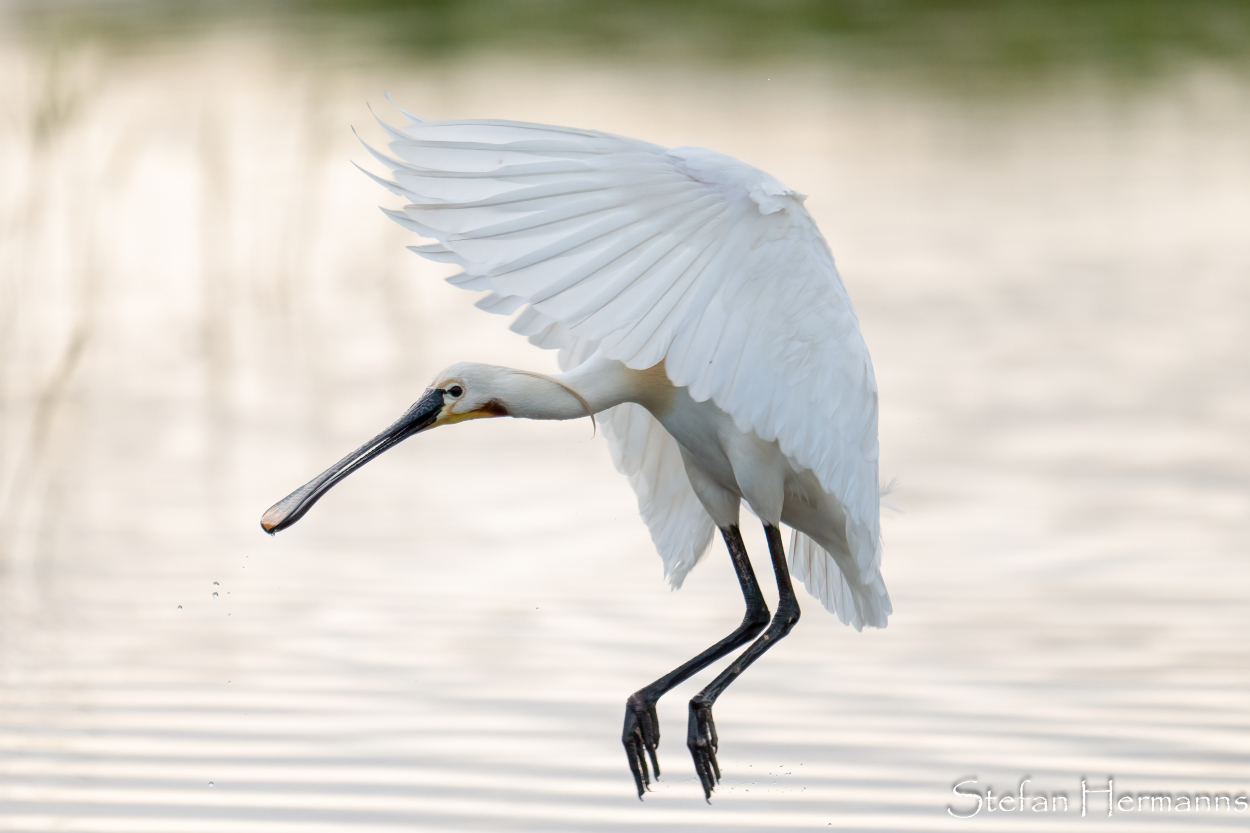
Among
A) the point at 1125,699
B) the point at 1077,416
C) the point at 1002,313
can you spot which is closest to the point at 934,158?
the point at 1002,313

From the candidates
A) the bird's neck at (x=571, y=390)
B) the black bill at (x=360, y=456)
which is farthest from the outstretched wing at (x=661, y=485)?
the black bill at (x=360, y=456)

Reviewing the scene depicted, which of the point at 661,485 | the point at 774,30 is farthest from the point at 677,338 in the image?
the point at 774,30

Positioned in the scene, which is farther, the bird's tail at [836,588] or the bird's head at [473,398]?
the bird's tail at [836,588]

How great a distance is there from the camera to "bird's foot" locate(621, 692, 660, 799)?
5.39 m

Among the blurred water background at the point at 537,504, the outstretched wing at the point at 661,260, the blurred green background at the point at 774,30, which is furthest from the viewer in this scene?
the blurred green background at the point at 774,30

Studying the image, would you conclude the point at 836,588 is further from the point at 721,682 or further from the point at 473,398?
the point at 473,398

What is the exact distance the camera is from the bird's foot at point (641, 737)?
5391 millimetres

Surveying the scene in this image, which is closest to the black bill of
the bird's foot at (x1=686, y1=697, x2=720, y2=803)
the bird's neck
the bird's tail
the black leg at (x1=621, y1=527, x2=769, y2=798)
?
the bird's neck

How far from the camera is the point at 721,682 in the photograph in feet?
18.0

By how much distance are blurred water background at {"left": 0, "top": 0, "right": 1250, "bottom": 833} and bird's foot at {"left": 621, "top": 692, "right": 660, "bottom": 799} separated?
0.12 metres

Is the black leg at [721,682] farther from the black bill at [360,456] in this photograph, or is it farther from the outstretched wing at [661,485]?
the black bill at [360,456]

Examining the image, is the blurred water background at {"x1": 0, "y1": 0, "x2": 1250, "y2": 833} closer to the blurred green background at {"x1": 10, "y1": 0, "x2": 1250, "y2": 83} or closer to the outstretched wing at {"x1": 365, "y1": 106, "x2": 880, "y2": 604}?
the outstretched wing at {"x1": 365, "y1": 106, "x2": 880, "y2": 604}

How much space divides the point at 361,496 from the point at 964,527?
2.66m

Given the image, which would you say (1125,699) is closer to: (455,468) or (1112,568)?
(1112,568)
